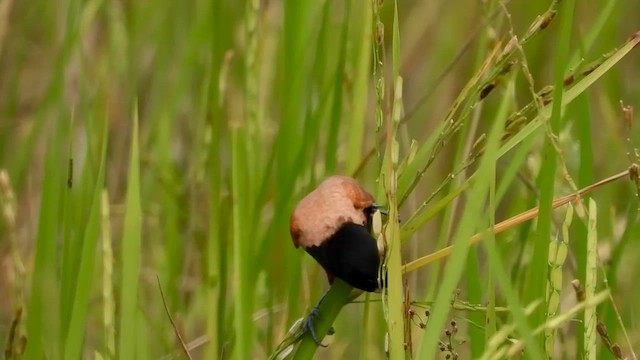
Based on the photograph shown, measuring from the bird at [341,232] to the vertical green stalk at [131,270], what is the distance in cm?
15

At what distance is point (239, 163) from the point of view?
1150 mm

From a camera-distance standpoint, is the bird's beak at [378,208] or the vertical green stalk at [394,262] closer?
the vertical green stalk at [394,262]

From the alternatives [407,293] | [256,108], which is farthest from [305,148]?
[407,293]

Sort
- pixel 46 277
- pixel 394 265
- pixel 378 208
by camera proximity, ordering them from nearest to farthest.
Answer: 1. pixel 394 265
2. pixel 378 208
3. pixel 46 277

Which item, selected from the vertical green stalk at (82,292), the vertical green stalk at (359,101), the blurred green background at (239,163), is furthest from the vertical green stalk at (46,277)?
the vertical green stalk at (359,101)

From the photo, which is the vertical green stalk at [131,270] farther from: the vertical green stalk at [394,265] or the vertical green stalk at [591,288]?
the vertical green stalk at [591,288]

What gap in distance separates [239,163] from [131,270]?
21 cm

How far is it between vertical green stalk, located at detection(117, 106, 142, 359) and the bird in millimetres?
153

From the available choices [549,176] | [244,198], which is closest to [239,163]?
[244,198]

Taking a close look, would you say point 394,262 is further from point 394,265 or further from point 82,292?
point 82,292

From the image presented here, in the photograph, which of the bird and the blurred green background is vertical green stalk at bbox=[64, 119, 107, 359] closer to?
the blurred green background

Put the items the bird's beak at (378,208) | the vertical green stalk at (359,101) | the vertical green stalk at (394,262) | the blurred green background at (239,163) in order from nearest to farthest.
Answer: the vertical green stalk at (394,262) < the bird's beak at (378,208) < the blurred green background at (239,163) < the vertical green stalk at (359,101)

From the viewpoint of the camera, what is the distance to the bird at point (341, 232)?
2.85ft

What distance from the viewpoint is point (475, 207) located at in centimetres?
80
